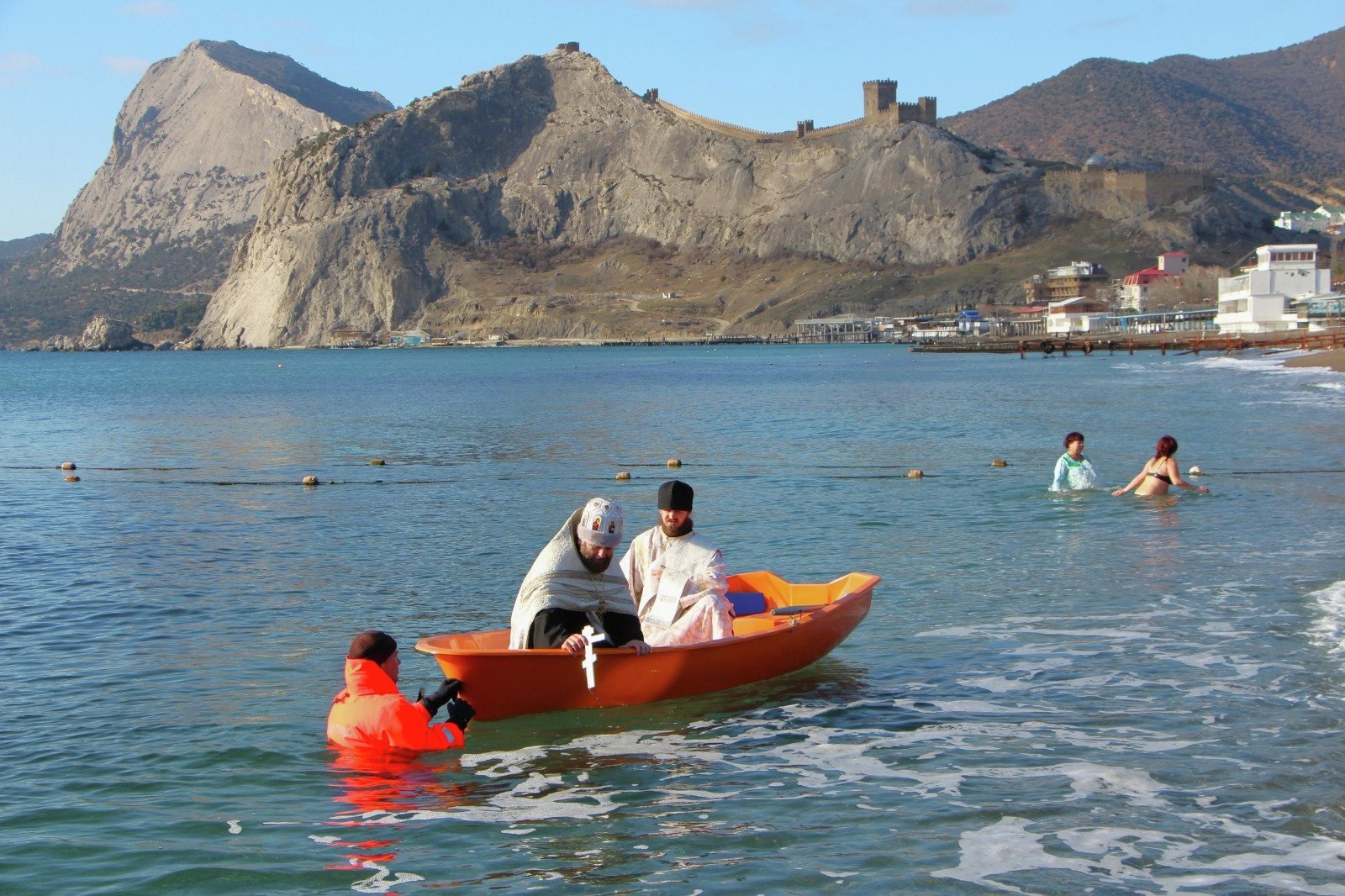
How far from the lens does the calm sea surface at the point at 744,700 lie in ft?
29.0

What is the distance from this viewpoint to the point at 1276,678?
494 inches

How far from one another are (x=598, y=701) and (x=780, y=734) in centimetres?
163

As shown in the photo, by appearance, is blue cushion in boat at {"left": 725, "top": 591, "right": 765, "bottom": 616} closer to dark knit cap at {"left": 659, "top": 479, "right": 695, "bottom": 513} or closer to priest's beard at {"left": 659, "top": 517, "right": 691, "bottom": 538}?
priest's beard at {"left": 659, "top": 517, "right": 691, "bottom": 538}

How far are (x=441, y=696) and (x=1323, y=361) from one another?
7602cm

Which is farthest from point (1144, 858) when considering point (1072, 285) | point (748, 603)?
point (1072, 285)

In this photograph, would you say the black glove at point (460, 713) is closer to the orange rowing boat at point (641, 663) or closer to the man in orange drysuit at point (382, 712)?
the man in orange drysuit at point (382, 712)

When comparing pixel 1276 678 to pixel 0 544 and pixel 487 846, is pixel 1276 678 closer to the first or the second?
pixel 487 846

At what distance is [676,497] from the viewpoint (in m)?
Result: 11.9

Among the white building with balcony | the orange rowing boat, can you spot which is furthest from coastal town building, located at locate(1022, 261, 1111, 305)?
the orange rowing boat

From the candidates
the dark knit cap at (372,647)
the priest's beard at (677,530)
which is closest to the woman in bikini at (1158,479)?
the priest's beard at (677,530)

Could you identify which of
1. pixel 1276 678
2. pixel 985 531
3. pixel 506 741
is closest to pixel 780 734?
pixel 506 741

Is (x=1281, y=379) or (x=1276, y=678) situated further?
(x=1281, y=379)

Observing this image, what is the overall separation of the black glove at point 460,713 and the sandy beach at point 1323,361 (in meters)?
67.6

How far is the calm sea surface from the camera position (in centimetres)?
884
